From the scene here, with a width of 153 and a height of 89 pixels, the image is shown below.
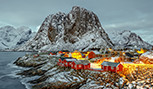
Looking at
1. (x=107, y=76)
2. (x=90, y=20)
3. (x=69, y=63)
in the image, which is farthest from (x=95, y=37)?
A: (x=107, y=76)

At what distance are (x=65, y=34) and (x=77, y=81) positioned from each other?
156 m

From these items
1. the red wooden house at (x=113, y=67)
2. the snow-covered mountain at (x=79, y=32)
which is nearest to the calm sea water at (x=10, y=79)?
the red wooden house at (x=113, y=67)

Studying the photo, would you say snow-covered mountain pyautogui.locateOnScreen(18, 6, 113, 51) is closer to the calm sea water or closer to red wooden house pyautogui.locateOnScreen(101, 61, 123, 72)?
the calm sea water

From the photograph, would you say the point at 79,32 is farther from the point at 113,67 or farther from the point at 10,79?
the point at 113,67

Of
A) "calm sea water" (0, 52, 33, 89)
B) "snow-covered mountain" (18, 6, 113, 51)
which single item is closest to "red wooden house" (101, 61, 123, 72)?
"calm sea water" (0, 52, 33, 89)

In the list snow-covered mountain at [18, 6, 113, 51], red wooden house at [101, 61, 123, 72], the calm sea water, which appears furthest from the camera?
snow-covered mountain at [18, 6, 113, 51]

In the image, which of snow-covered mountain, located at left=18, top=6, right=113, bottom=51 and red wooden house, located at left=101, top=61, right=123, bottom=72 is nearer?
red wooden house, located at left=101, top=61, right=123, bottom=72

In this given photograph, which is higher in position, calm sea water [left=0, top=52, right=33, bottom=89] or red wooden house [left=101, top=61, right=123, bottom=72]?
red wooden house [left=101, top=61, right=123, bottom=72]

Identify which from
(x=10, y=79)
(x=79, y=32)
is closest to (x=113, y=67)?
(x=10, y=79)

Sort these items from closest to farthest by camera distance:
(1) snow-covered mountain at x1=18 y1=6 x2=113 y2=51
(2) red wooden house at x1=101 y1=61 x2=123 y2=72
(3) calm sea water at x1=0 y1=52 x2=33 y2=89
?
(2) red wooden house at x1=101 y1=61 x2=123 y2=72 < (3) calm sea water at x1=0 y1=52 x2=33 y2=89 < (1) snow-covered mountain at x1=18 y1=6 x2=113 y2=51

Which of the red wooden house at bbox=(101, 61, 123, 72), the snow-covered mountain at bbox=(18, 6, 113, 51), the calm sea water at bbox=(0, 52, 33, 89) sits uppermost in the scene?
the snow-covered mountain at bbox=(18, 6, 113, 51)

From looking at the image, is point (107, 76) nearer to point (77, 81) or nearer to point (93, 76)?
point (93, 76)

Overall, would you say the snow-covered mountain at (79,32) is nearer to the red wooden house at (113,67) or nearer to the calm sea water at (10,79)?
the calm sea water at (10,79)

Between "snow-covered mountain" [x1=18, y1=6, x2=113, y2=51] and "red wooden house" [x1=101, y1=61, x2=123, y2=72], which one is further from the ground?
"snow-covered mountain" [x1=18, y1=6, x2=113, y2=51]
